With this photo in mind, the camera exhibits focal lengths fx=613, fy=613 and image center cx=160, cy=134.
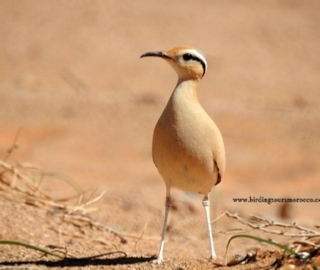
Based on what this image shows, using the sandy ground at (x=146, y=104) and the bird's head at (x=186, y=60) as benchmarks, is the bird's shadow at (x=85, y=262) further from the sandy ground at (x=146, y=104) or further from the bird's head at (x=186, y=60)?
the bird's head at (x=186, y=60)

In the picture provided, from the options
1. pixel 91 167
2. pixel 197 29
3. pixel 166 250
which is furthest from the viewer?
pixel 197 29

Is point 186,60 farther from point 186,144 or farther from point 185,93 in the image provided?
point 186,144

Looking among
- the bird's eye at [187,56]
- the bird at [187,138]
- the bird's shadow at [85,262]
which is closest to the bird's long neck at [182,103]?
the bird at [187,138]

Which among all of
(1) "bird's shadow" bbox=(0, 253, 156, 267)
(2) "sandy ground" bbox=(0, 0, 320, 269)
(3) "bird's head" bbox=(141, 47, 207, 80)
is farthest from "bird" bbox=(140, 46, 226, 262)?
(2) "sandy ground" bbox=(0, 0, 320, 269)

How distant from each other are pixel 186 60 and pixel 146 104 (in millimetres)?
8729

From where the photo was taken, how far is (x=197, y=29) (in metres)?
19.4

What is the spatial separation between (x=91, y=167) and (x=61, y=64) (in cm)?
649

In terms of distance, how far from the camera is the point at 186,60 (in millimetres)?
4504

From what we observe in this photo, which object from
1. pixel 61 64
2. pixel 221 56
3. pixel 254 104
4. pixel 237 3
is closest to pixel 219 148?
pixel 254 104

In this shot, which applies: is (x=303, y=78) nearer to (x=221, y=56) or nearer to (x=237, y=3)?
(x=221, y=56)

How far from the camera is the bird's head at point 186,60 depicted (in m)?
4.46

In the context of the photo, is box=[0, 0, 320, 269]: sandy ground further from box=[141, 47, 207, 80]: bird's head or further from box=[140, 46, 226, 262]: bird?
box=[141, 47, 207, 80]: bird's head

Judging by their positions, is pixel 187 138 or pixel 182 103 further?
pixel 182 103

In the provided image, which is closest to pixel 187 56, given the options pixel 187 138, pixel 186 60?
pixel 186 60
